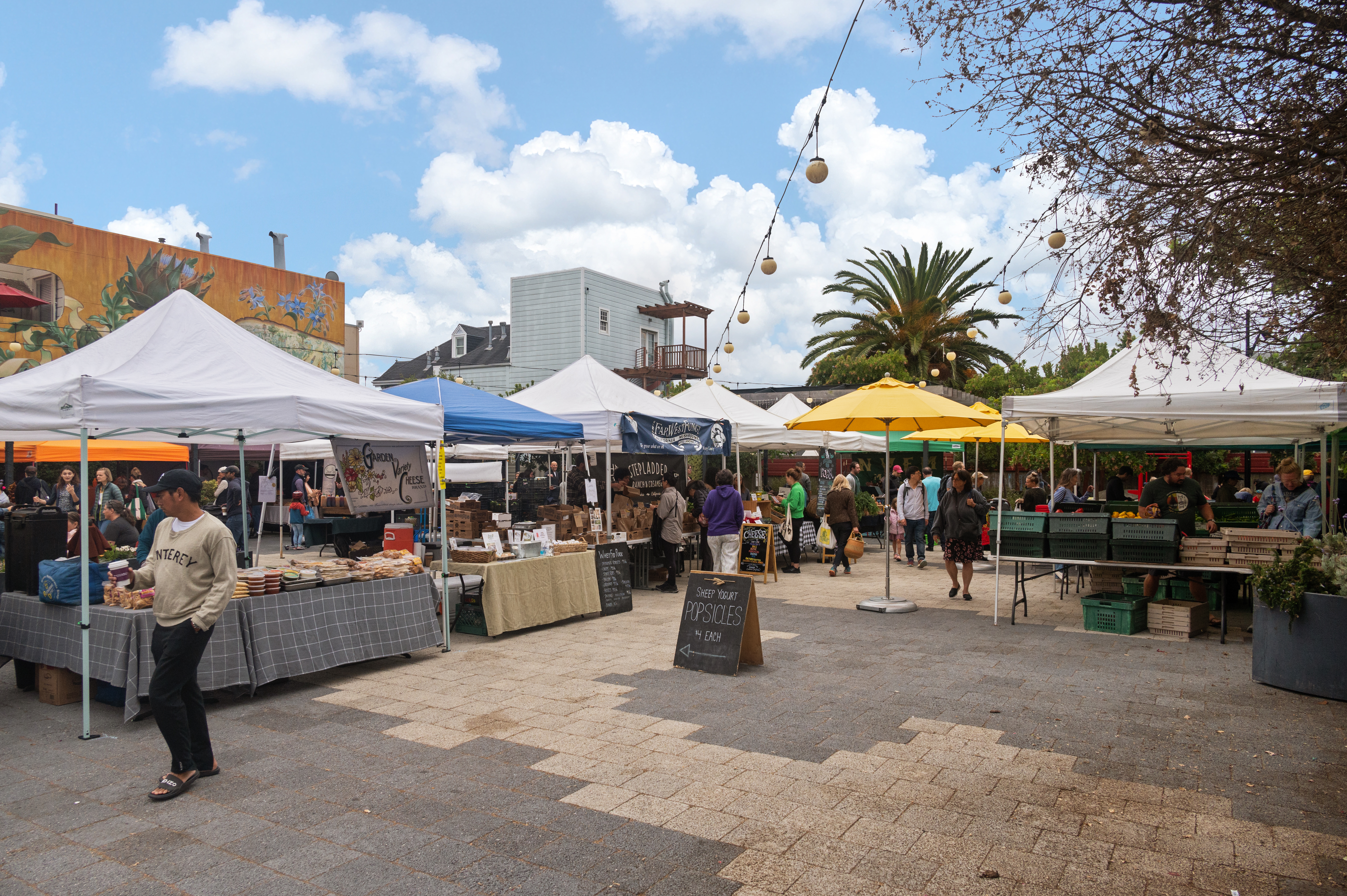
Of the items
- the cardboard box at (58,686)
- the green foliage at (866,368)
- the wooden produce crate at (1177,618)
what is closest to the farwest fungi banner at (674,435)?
the wooden produce crate at (1177,618)

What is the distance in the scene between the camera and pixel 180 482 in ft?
16.0

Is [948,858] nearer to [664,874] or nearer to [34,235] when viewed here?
[664,874]

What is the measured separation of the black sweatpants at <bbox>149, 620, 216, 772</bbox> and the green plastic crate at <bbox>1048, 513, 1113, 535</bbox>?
8.34 metres

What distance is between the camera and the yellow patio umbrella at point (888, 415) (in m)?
10.1

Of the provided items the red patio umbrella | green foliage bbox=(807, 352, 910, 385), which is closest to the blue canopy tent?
Answer: the red patio umbrella

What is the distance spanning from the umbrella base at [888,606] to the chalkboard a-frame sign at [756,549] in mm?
2840

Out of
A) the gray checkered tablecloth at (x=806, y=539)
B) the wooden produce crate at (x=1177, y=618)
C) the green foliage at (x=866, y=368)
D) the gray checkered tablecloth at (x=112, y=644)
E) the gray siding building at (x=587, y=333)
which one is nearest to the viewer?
the gray checkered tablecloth at (x=112, y=644)

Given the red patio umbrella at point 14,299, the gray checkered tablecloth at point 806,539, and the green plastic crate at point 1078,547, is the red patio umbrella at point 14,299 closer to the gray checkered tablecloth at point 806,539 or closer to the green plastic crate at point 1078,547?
the gray checkered tablecloth at point 806,539

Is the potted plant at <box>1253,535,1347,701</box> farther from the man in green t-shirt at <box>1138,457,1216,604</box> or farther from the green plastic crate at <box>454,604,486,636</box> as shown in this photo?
the green plastic crate at <box>454,604,486,636</box>

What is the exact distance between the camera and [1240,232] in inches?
168

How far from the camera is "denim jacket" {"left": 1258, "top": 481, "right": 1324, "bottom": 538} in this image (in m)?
8.72

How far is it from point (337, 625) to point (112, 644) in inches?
65.0

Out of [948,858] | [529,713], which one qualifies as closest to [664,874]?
[948,858]

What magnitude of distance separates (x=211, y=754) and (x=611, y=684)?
3050 mm
